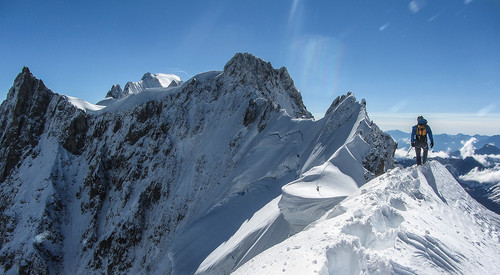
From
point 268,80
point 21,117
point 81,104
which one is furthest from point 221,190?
point 21,117

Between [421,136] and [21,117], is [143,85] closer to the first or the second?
[21,117]

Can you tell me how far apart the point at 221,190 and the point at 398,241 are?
22.3m

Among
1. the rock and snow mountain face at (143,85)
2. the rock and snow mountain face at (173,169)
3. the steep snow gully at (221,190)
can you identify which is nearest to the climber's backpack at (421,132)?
the steep snow gully at (221,190)

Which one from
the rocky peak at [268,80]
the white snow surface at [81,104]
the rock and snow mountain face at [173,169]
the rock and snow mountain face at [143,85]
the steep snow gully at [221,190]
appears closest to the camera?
the steep snow gully at [221,190]

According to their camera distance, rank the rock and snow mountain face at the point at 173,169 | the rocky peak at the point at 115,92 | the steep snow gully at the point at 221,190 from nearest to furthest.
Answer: the steep snow gully at the point at 221,190 → the rock and snow mountain face at the point at 173,169 → the rocky peak at the point at 115,92

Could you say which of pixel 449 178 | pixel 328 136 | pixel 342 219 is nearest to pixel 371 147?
pixel 328 136

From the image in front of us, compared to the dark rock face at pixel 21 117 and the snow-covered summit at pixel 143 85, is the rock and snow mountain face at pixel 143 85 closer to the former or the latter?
the snow-covered summit at pixel 143 85

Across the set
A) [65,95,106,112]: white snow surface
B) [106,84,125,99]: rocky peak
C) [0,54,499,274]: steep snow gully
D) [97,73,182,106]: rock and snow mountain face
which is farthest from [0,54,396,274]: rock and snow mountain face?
[106,84,125,99]: rocky peak

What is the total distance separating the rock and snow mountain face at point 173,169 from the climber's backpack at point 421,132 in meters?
4.78

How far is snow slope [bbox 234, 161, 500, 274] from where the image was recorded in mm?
6070

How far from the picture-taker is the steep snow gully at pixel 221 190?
744 cm

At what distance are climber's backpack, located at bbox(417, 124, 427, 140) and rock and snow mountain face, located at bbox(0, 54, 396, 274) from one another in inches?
188

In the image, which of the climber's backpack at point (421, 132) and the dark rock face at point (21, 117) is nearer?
the climber's backpack at point (421, 132)

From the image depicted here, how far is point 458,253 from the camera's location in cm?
689
